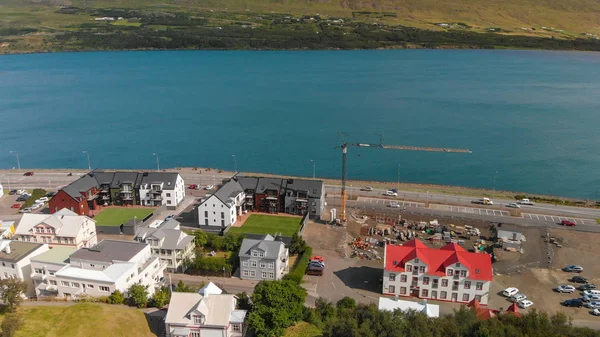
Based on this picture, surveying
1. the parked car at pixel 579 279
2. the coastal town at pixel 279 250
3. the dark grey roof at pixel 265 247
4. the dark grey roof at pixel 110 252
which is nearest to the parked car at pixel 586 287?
the coastal town at pixel 279 250

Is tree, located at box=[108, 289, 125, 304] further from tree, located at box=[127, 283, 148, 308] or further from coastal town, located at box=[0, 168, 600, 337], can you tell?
tree, located at box=[127, 283, 148, 308]

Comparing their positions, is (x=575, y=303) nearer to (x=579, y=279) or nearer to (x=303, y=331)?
(x=579, y=279)

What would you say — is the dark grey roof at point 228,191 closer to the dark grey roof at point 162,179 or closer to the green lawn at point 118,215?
the dark grey roof at point 162,179

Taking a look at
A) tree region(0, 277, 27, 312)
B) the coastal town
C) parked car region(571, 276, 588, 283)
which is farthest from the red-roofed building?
tree region(0, 277, 27, 312)

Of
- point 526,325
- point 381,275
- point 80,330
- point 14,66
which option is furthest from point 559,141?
point 14,66

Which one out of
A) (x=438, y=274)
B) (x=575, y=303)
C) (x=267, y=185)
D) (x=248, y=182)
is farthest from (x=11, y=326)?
(x=575, y=303)
